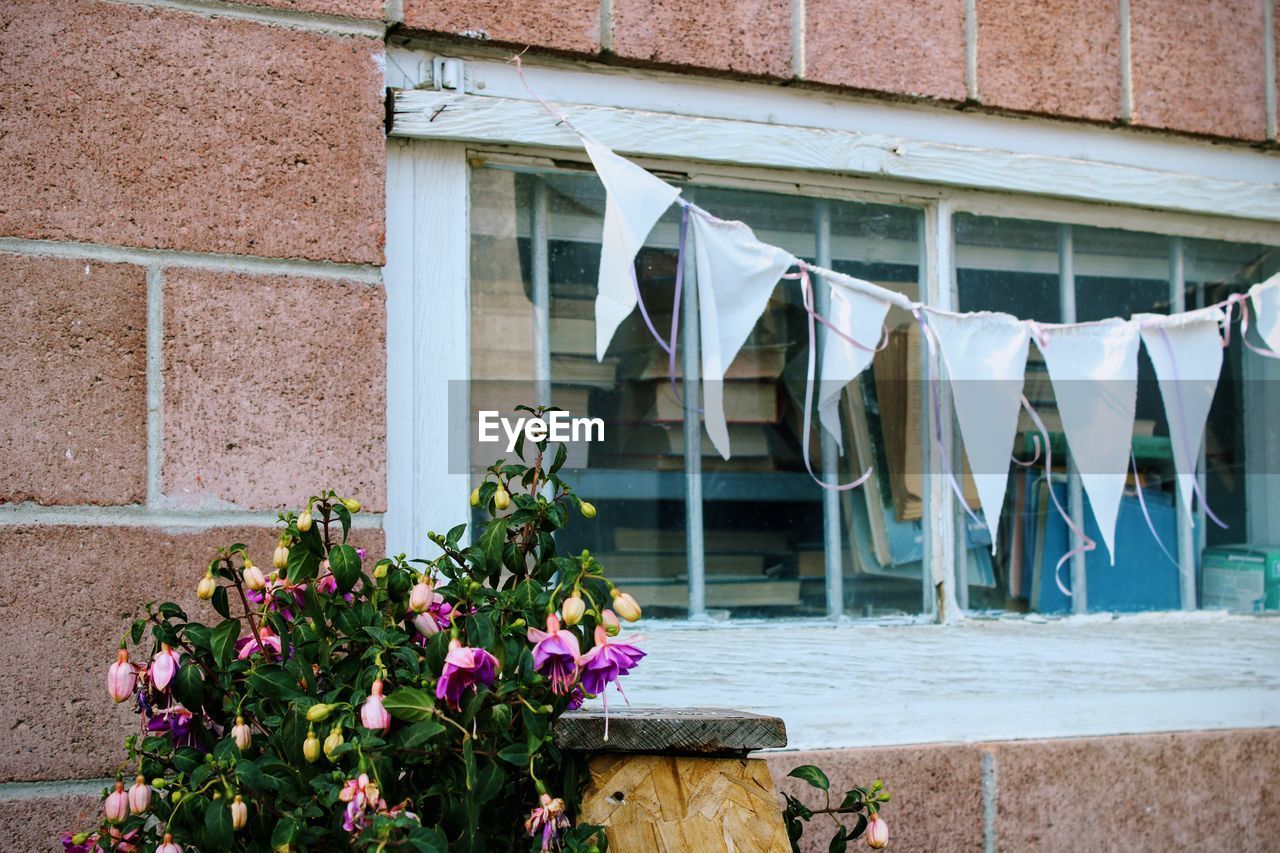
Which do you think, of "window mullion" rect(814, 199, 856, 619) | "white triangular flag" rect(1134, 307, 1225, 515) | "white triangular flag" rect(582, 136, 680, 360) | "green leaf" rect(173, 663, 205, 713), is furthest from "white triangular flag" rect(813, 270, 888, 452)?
"green leaf" rect(173, 663, 205, 713)

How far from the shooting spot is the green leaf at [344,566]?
135 centimetres

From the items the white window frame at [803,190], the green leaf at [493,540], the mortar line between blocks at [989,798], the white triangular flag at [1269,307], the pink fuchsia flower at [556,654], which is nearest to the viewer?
the pink fuchsia flower at [556,654]

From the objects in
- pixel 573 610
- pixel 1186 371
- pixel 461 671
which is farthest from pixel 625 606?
pixel 1186 371

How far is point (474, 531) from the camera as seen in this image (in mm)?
2137

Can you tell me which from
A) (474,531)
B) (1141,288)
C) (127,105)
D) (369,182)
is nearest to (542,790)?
(474,531)

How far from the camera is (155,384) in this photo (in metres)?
1.85

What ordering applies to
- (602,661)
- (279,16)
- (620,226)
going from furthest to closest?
(620,226)
(279,16)
(602,661)

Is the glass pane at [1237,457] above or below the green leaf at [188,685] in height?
above

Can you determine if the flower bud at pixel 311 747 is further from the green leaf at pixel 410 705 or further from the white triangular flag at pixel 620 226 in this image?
the white triangular flag at pixel 620 226

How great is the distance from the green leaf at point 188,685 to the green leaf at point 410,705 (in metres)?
0.26

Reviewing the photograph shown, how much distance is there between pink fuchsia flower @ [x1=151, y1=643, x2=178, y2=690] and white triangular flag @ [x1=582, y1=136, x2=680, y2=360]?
3.10 feet

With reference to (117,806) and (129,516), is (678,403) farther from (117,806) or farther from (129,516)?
(117,806)

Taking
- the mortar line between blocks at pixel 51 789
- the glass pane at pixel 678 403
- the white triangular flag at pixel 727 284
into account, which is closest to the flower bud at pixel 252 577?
the mortar line between blocks at pixel 51 789

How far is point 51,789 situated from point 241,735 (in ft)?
2.14
